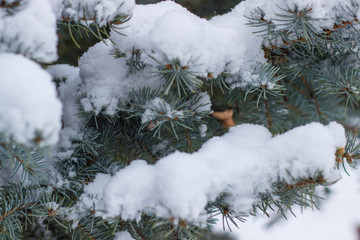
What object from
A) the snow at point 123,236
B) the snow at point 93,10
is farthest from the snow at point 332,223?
the snow at point 93,10

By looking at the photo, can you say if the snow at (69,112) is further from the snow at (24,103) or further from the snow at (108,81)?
the snow at (24,103)

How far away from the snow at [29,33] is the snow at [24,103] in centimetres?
4

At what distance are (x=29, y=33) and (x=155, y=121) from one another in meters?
0.27

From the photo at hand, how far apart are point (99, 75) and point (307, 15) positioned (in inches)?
17.0

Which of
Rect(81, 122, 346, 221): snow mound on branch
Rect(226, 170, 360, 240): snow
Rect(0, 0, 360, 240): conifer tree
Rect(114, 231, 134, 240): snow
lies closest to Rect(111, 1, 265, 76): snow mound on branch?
Rect(0, 0, 360, 240): conifer tree

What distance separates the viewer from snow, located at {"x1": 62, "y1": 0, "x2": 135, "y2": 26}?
1.87 ft

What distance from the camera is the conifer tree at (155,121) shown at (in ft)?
1.54

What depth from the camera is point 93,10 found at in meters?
0.58

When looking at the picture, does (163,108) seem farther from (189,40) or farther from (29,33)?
(29,33)

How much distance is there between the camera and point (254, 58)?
71 cm

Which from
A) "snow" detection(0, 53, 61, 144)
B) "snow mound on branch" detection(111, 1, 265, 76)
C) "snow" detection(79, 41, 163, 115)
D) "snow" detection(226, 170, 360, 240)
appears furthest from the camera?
"snow" detection(226, 170, 360, 240)

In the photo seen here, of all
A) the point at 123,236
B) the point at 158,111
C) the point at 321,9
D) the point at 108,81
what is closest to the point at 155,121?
the point at 158,111

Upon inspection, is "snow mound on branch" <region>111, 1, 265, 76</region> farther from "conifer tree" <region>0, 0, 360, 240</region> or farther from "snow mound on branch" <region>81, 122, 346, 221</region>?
"snow mound on branch" <region>81, 122, 346, 221</region>

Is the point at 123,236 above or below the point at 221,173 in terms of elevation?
below
